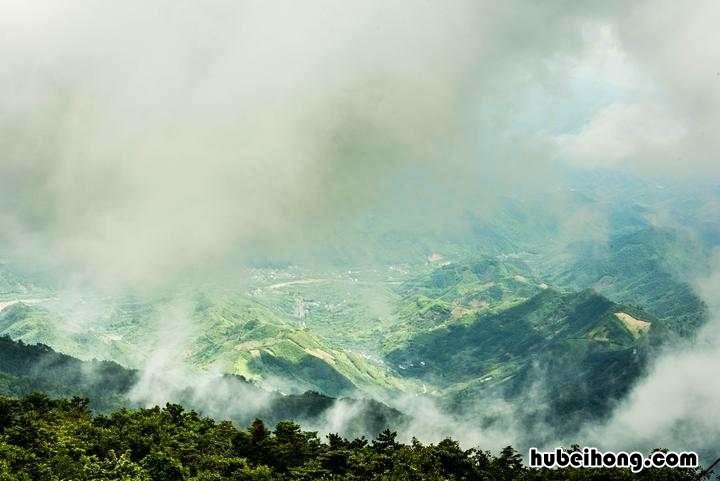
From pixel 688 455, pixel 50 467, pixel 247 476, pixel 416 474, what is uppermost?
pixel 688 455

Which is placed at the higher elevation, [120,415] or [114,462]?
[120,415]

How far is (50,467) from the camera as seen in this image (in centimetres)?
9775

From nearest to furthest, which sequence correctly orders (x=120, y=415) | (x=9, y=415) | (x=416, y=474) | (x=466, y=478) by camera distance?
(x=416, y=474) < (x=466, y=478) < (x=9, y=415) < (x=120, y=415)

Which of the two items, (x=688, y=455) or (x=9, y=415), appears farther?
(x=9, y=415)

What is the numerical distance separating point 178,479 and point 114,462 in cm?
1075

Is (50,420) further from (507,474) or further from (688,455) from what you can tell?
(688,455)

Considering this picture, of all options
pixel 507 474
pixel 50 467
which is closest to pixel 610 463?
pixel 507 474

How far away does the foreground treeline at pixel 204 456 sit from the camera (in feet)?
330

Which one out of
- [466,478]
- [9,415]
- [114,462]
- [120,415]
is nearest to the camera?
[114,462]

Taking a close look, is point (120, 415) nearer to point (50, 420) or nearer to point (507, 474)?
point (50, 420)

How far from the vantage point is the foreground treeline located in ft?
330

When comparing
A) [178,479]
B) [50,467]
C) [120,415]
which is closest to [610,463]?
[178,479]

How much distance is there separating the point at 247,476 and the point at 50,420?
64.8 m

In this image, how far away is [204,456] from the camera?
379ft
